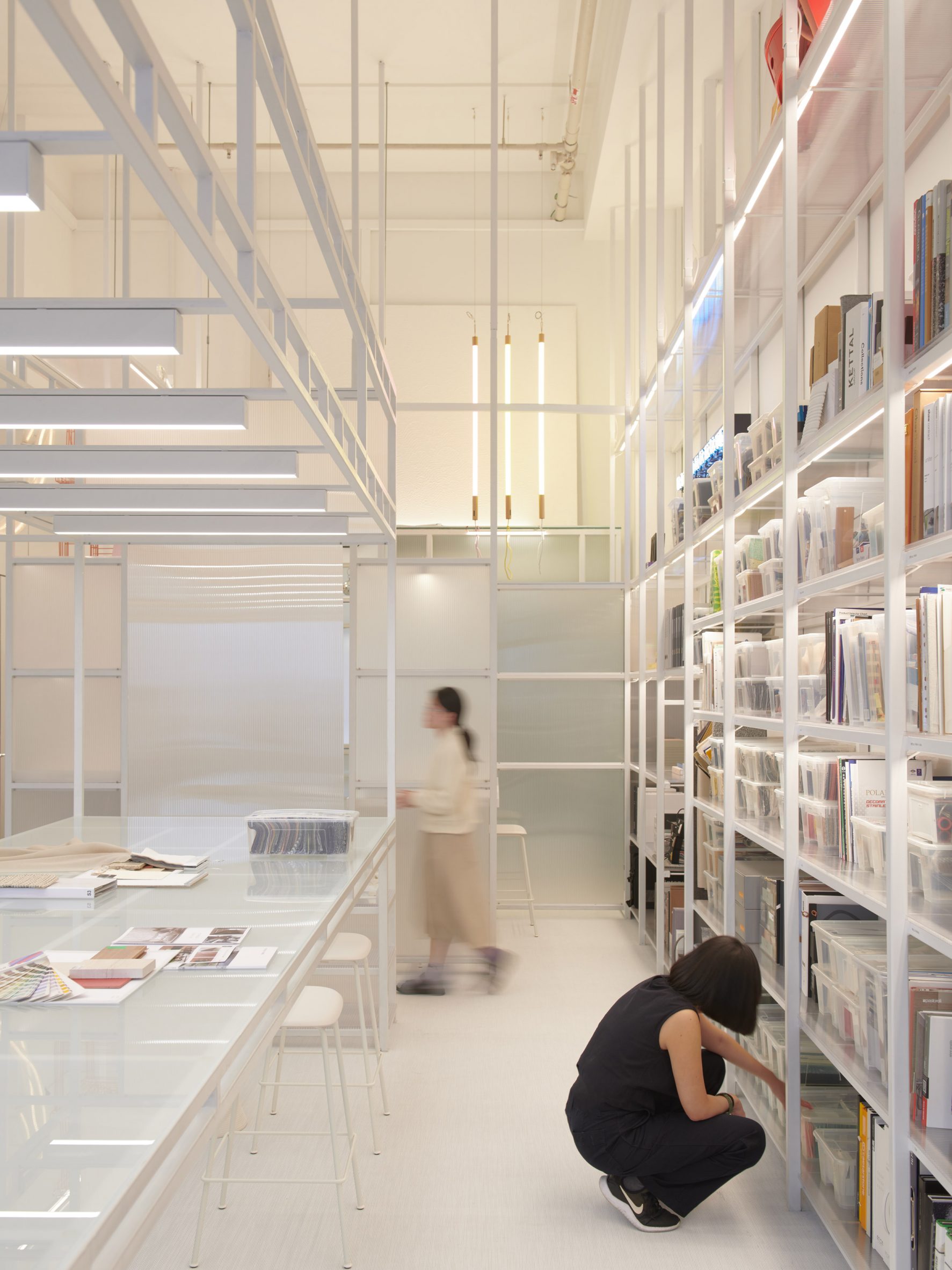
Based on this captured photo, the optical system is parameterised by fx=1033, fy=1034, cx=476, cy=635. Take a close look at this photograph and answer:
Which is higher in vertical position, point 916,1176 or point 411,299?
point 411,299

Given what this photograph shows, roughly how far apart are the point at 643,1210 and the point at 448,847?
1989 millimetres

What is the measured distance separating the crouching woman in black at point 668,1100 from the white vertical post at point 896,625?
23.9 inches

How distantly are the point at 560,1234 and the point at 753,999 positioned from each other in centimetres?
82

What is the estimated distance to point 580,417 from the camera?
305 inches

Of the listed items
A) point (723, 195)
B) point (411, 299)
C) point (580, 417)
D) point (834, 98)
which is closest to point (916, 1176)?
point (834, 98)

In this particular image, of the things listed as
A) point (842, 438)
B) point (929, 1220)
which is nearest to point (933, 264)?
point (842, 438)

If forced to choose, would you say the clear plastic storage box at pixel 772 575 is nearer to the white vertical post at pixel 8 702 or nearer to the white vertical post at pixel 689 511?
the white vertical post at pixel 689 511

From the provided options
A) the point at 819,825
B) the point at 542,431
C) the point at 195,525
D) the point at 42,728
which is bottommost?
the point at 819,825

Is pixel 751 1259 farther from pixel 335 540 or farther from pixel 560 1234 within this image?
pixel 335 540

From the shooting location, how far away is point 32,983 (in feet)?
5.90

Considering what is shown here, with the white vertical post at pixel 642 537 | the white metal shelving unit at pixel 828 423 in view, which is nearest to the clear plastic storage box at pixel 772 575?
the white metal shelving unit at pixel 828 423

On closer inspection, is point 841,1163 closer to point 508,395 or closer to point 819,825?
point 819,825

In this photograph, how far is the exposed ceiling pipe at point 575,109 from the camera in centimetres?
556

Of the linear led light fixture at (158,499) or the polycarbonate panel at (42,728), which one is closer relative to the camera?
the linear led light fixture at (158,499)
